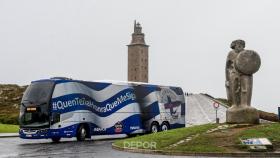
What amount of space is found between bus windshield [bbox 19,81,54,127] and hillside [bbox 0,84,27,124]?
90.7 feet

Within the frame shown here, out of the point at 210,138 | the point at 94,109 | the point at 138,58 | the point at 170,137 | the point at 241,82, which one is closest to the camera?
the point at 210,138

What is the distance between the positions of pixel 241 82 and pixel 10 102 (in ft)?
161

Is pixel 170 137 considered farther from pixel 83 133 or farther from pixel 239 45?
pixel 83 133

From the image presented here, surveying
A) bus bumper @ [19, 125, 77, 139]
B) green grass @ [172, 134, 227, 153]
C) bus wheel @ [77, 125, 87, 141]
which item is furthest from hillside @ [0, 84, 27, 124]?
green grass @ [172, 134, 227, 153]

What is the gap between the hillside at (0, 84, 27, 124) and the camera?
59094 mm

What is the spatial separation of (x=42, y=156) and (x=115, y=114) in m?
14.2

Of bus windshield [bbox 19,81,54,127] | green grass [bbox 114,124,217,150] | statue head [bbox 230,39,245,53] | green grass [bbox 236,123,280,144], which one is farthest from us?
bus windshield [bbox 19,81,54,127]

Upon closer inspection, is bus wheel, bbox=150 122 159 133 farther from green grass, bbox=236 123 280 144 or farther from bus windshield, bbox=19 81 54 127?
green grass, bbox=236 123 280 144

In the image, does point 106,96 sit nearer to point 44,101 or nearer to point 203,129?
point 44,101

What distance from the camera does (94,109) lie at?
33.5 meters

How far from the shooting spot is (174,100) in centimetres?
3925

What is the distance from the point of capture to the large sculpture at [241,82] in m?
26.5

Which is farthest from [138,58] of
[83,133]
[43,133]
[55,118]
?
[43,133]

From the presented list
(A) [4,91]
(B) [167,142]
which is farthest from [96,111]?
(A) [4,91]
